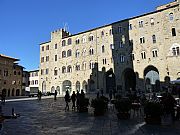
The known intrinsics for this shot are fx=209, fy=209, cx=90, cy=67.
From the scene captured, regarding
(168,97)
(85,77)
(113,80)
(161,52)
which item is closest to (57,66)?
(85,77)

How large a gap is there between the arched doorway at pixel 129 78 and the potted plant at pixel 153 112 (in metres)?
33.1

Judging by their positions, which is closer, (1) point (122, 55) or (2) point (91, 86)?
(1) point (122, 55)

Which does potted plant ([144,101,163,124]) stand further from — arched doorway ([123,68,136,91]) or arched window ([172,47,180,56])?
arched doorway ([123,68,136,91])

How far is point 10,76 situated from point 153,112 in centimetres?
5410

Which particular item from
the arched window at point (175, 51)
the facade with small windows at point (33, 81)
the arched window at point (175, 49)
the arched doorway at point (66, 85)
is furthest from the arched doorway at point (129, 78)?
the facade with small windows at point (33, 81)

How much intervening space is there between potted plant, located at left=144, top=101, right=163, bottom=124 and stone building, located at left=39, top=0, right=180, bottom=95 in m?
28.1

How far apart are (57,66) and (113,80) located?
59.3 feet

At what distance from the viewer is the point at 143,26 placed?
41719mm

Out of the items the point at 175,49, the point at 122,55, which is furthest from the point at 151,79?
the point at 122,55

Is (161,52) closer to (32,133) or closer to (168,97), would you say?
(168,97)

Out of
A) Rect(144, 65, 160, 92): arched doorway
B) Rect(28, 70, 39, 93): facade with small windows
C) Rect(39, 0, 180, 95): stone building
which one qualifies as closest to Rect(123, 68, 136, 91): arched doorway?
Rect(39, 0, 180, 95): stone building

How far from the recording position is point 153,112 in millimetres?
10078

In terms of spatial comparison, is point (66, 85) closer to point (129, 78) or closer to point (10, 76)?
point (10, 76)

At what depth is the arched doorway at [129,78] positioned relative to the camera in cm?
4323
